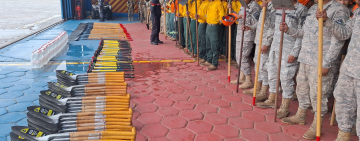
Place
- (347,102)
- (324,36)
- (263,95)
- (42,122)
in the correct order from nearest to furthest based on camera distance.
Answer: (347,102)
(42,122)
(324,36)
(263,95)

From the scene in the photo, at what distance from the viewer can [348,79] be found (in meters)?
2.94

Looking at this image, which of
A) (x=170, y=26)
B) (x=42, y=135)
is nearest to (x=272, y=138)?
(x=42, y=135)

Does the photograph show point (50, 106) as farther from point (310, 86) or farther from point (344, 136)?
point (344, 136)

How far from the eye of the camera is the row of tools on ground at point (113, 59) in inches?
241

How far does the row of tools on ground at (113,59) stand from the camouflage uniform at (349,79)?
12.5 feet

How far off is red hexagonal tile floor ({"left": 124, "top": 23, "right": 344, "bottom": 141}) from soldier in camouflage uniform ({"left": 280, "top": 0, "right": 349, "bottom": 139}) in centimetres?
42

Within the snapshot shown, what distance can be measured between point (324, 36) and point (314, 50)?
0.19 m

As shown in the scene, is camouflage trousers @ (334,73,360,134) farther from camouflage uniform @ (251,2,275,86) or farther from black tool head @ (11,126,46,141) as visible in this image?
black tool head @ (11,126,46,141)

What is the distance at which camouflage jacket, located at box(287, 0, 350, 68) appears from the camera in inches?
122

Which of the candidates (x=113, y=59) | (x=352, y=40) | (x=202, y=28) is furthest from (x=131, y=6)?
(x=352, y=40)

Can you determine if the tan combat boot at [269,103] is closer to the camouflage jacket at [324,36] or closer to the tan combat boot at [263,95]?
the tan combat boot at [263,95]

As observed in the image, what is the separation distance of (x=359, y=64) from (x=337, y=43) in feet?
1.27

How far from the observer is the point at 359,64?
110 inches

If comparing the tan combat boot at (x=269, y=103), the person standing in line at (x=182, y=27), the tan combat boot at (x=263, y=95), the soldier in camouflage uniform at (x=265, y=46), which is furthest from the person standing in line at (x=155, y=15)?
the tan combat boot at (x=269, y=103)
